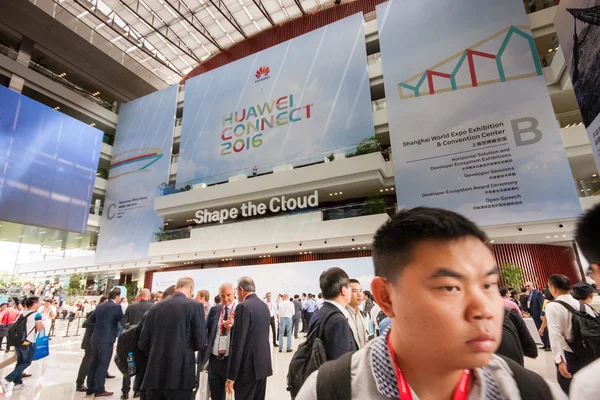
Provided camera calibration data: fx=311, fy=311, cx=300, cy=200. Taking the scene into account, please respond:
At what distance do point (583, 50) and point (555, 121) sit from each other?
11.3 feet

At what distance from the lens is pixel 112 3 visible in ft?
53.8

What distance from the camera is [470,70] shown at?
34.3ft

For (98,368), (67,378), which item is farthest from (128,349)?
(67,378)

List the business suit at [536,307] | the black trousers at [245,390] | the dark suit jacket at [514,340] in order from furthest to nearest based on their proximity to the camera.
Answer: the business suit at [536,307], the black trousers at [245,390], the dark suit jacket at [514,340]

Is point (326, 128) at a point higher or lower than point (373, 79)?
lower

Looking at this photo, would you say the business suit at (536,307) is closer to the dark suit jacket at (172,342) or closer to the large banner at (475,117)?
the large banner at (475,117)

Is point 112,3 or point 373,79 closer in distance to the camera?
point 373,79

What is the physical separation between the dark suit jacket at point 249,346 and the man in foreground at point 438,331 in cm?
222

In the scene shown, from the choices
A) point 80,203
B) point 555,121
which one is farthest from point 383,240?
point 80,203

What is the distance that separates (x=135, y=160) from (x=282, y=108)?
9.20 meters

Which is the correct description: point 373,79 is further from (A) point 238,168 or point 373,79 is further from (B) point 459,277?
(B) point 459,277

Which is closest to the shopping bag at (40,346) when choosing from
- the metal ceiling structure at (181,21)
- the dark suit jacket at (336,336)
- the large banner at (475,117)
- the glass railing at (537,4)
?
the dark suit jacket at (336,336)

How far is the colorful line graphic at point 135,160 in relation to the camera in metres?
16.9

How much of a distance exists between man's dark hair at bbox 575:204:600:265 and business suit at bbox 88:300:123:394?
534 centimetres
